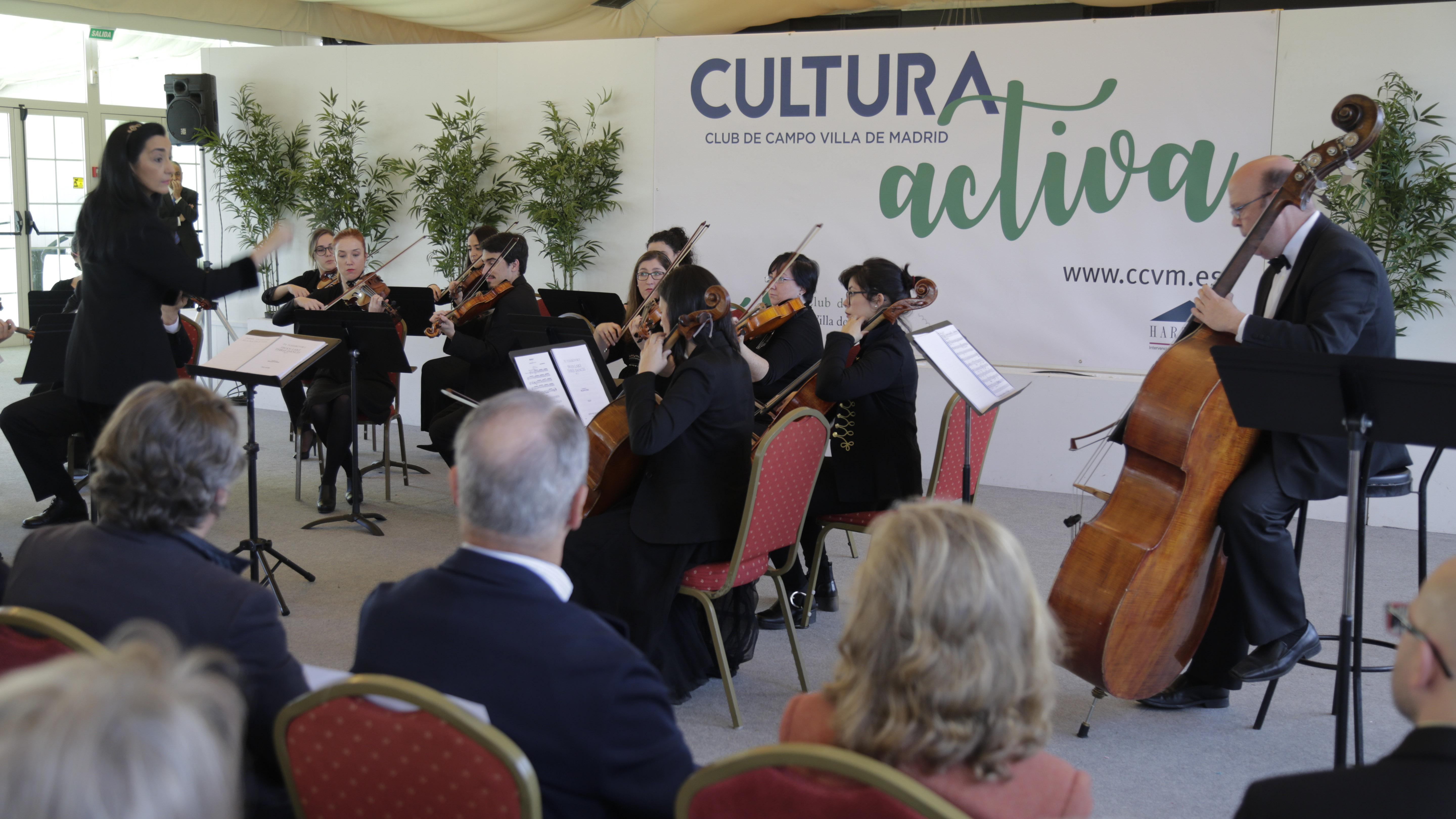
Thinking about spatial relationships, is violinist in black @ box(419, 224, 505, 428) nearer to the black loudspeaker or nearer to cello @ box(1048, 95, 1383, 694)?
the black loudspeaker

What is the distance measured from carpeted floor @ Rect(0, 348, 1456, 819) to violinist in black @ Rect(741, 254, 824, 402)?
75 centimetres

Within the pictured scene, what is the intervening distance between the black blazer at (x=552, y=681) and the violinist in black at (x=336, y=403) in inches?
141

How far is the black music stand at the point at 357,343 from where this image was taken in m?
4.42

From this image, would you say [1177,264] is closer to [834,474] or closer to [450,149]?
[834,474]

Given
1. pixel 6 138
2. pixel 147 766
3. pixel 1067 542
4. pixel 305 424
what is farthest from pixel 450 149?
pixel 147 766

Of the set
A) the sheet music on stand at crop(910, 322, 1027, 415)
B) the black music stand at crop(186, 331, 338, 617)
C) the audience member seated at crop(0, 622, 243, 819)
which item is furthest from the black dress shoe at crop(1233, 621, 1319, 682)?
the black music stand at crop(186, 331, 338, 617)

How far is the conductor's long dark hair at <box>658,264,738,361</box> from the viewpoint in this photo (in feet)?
9.82

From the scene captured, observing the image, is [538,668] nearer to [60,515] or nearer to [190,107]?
[60,515]

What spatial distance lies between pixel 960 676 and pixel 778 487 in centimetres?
174

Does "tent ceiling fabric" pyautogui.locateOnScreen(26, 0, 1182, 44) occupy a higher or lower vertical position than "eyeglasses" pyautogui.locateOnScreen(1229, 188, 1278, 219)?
higher

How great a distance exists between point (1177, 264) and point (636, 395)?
11.5 feet

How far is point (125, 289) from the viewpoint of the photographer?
349 cm

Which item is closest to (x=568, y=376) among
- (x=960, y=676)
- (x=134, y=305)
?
(x=134, y=305)

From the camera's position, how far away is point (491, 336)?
4.83m
